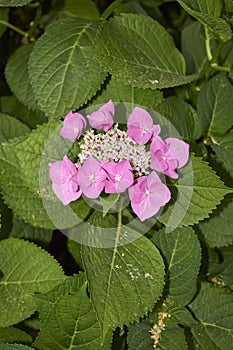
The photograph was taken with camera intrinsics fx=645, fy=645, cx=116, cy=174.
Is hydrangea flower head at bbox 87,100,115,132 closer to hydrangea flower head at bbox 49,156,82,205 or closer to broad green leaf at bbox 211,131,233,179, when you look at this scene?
hydrangea flower head at bbox 49,156,82,205

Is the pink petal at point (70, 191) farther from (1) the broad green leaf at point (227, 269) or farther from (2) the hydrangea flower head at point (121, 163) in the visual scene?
(1) the broad green leaf at point (227, 269)

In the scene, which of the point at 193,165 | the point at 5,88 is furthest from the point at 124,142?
the point at 5,88

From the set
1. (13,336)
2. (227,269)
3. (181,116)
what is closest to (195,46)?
(181,116)

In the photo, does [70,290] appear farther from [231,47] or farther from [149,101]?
[231,47]

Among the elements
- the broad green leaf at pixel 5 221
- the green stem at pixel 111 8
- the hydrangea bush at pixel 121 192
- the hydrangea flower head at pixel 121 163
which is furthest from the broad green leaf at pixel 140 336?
the green stem at pixel 111 8

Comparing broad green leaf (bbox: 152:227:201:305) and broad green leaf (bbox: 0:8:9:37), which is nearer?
broad green leaf (bbox: 152:227:201:305)

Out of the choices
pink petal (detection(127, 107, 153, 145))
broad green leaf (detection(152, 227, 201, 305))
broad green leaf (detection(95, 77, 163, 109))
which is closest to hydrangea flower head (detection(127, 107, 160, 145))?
pink petal (detection(127, 107, 153, 145))

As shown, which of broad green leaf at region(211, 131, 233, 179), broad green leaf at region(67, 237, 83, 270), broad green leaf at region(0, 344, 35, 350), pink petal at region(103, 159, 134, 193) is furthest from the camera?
broad green leaf at region(67, 237, 83, 270)
